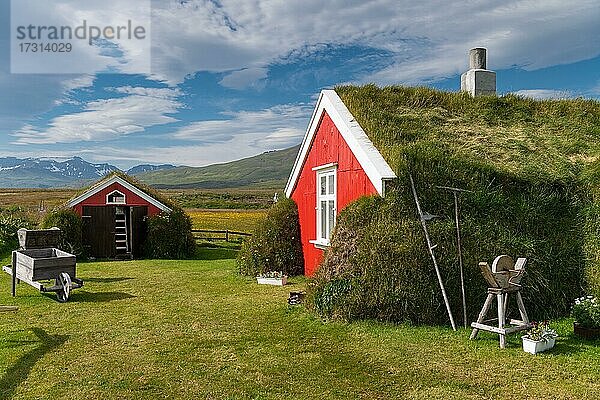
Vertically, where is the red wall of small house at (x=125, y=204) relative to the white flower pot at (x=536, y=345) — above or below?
above

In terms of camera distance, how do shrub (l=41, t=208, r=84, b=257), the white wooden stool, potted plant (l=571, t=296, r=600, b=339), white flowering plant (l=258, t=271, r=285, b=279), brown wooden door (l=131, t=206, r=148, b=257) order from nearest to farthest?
1. the white wooden stool
2. potted plant (l=571, t=296, r=600, b=339)
3. white flowering plant (l=258, t=271, r=285, b=279)
4. shrub (l=41, t=208, r=84, b=257)
5. brown wooden door (l=131, t=206, r=148, b=257)

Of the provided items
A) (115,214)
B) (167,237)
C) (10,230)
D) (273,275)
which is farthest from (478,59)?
(10,230)

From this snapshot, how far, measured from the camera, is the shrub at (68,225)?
2292cm

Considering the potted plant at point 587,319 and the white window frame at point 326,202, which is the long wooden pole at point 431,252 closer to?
the potted plant at point 587,319

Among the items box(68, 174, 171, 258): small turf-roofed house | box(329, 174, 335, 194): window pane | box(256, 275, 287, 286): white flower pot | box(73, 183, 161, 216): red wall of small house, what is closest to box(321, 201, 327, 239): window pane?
box(329, 174, 335, 194): window pane

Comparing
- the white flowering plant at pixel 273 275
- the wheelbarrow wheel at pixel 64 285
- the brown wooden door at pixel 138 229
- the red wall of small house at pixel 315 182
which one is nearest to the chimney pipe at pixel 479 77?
the red wall of small house at pixel 315 182

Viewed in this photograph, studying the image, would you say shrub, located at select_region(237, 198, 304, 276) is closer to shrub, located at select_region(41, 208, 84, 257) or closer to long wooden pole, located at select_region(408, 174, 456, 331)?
long wooden pole, located at select_region(408, 174, 456, 331)

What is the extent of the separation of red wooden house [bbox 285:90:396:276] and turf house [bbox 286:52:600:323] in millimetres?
49

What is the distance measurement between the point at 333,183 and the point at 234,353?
622 cm

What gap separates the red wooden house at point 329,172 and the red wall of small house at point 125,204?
982cm

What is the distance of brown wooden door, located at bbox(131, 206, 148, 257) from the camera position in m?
24.3

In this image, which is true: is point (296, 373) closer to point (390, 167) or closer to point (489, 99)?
point (390, 167)

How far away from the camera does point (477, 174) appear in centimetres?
1021

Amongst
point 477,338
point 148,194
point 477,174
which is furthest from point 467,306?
point 148,194
